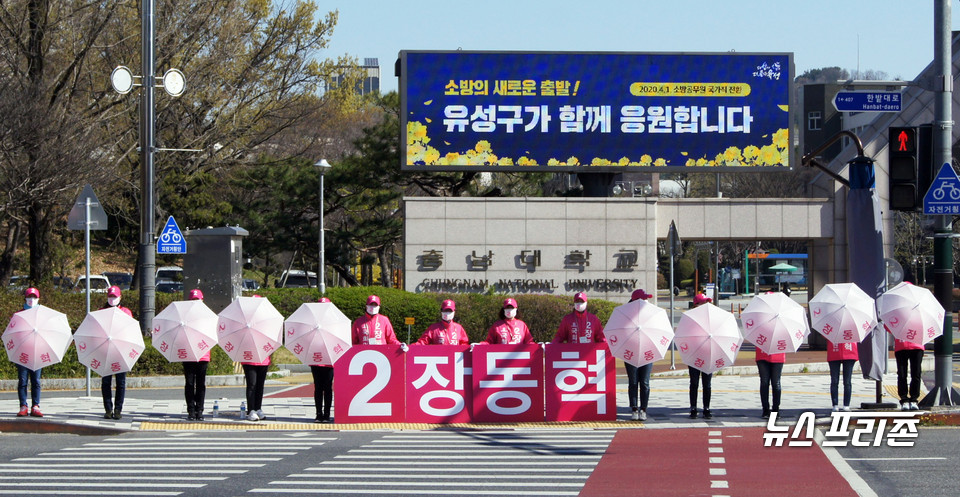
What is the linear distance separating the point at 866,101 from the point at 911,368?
150 inches

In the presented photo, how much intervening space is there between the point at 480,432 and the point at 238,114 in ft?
81.4

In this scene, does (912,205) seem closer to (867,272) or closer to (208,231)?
(867,272)

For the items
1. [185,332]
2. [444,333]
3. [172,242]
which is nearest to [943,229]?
[444,333]

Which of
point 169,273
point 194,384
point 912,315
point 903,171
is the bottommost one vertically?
point 194,384

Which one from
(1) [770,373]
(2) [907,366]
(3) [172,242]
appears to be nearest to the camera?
(2) [907,366]

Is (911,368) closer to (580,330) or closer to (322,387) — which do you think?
(580,330)

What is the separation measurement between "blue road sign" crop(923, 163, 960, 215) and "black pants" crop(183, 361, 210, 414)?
32.8 ft

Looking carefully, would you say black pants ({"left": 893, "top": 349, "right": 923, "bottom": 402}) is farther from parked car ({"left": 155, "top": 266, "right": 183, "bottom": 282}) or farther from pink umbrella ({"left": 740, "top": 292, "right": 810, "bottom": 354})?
parked car ({"left": 155, "top": 266, "right": 183, "bottom": 282})

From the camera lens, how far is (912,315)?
49.1ft

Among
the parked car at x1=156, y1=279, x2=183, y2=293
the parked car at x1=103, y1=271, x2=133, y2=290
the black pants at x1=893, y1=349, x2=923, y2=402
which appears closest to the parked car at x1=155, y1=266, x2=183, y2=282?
the parked car at x1=103, y1=271, x2=133, y2=290

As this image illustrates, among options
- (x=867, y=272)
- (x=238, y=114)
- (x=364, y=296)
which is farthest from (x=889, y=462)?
(x=238, y=114)

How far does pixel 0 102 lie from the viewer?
84.1ft

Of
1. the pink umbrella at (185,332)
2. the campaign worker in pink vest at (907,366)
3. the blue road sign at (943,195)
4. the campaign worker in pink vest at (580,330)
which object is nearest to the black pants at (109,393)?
the pink umbrella at (185,332)

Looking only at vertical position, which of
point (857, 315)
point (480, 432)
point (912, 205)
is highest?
point (912, 205)
